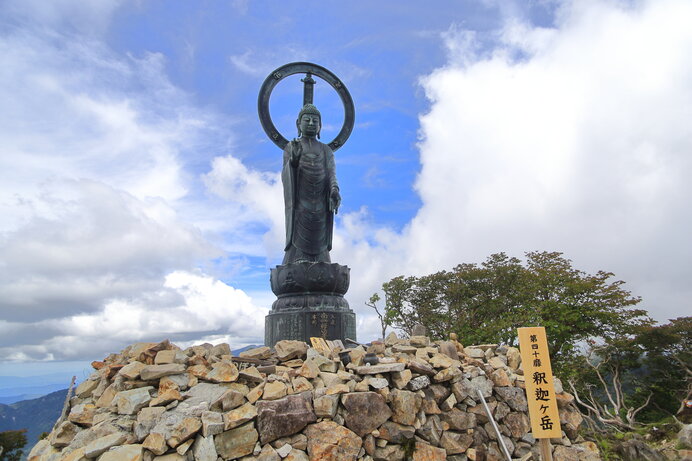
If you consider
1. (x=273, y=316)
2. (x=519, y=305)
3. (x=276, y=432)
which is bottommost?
(x=276, y=432)

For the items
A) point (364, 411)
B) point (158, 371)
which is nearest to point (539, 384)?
point (364, 411)

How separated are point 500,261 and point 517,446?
13883mm

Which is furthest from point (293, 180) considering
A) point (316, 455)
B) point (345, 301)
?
point (316, 455)

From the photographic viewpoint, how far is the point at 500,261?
18.2 metres

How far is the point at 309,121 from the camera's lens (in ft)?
27.9

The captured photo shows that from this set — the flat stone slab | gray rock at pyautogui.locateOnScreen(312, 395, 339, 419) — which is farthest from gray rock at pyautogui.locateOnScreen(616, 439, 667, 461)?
gray rock at pyautogui.locateOnScreen(312, 395, 339, 419)

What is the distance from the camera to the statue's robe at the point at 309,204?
820cm

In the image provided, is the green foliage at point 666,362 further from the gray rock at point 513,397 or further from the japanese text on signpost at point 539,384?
the japanese text on signpost at point 539,384

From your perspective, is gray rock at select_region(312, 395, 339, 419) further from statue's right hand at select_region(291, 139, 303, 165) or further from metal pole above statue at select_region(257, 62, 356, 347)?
statue's right hand at select_region(291, 139, 303, 165)

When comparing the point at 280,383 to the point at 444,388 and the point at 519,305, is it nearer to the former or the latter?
the point at 444,388

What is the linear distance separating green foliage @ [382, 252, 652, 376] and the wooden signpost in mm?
11520

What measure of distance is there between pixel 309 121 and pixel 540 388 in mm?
6033

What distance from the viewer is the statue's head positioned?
852 cm

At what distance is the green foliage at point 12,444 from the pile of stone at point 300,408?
1178cm
